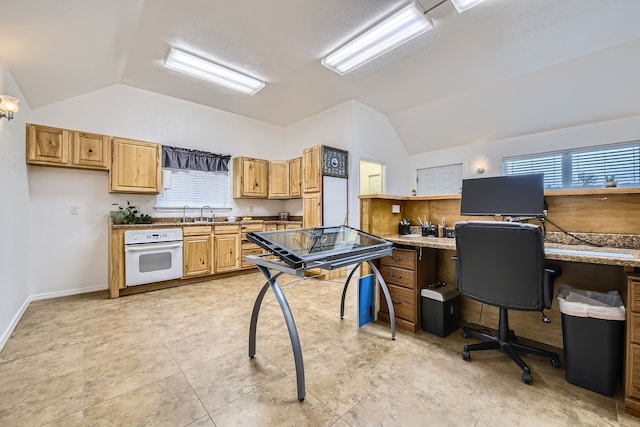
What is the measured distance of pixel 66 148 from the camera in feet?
11.5

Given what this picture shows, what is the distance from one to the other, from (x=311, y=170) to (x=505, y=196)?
3.14 metres

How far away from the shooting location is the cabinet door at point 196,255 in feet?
13.7

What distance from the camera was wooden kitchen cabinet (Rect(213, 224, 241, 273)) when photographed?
14.8 feet

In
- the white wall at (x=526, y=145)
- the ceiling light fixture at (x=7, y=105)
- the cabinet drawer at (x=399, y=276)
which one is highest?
the white wall at (x=526, y=145)

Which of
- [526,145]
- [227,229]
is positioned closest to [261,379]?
[227,229]

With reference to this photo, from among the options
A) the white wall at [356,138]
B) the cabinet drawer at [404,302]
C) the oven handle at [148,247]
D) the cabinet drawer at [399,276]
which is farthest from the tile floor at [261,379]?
the white wall at [356,138]

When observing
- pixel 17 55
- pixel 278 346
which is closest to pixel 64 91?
pixel 17 55

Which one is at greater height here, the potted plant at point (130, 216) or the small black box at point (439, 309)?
the potted plant at point (130, 216)

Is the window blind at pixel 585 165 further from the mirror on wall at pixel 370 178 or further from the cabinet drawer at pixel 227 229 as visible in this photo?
the cabinet drawer at pixel 227 229

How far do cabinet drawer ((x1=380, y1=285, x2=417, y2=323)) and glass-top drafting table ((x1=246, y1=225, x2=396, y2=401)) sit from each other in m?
0.25

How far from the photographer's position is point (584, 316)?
169 centimetres

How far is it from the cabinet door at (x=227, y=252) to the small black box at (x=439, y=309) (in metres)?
3.32

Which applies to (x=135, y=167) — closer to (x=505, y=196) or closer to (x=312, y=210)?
(x=312, y=210)

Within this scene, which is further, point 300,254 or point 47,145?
point 47,145
